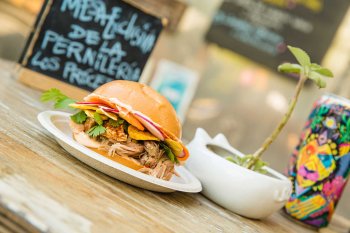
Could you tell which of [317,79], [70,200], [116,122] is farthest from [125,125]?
[317,79]

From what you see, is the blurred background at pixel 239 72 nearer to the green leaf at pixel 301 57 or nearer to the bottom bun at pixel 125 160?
the green leaf at pixel 301 57

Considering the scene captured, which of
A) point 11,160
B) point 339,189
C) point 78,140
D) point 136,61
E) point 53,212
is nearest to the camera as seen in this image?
point 53,212

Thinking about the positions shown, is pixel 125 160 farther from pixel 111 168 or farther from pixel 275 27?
pixel 275 27

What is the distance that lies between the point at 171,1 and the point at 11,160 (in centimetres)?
297

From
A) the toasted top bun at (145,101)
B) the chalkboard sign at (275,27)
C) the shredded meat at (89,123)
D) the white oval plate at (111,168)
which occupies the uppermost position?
the chalkboard sign at (275,27)

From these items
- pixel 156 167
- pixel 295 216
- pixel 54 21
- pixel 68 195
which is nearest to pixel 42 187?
pixel 68 195

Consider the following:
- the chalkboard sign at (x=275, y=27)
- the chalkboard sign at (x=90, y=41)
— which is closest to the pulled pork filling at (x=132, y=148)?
the chalkboard sign at (x=90, y=41)

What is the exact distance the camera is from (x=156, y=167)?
2.78 ft

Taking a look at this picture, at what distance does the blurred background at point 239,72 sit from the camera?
347cm

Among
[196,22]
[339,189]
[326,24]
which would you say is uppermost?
[326,24]

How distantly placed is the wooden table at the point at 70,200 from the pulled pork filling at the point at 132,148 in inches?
1.8

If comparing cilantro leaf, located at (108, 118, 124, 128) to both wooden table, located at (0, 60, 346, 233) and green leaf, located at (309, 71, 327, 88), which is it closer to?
wooden table, located at (0, 60, 346, 233)

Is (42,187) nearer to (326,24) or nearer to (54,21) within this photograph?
(54,21)

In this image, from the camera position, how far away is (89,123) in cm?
86
